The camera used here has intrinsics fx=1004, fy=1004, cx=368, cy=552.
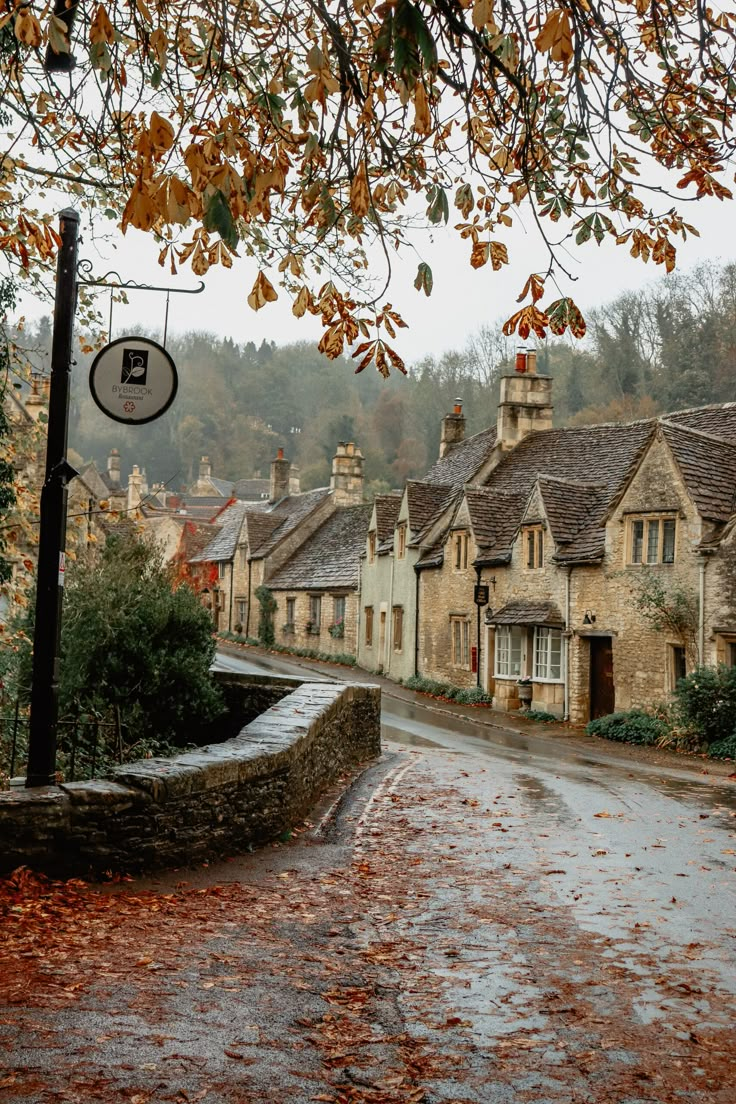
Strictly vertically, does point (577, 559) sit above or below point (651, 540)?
below

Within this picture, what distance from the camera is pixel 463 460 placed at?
4075cm

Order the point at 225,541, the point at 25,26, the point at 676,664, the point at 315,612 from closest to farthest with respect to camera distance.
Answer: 1. the point at 25,26
2. the point at 676,664
3. the point at 315,612
4. the point at 225,541

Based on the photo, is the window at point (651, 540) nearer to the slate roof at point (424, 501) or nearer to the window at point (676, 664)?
the window at point (676, 664)

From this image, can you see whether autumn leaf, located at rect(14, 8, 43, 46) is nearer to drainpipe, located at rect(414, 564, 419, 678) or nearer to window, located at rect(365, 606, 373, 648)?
drainpipe, located at rect(414, 564, 419, 678)

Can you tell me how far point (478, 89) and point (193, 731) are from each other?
12074 mm

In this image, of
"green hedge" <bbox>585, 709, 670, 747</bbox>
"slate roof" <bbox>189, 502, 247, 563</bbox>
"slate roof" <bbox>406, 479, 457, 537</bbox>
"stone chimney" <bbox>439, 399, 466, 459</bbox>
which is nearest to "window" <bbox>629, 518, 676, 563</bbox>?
"green hedge" <bbox>585, 709, 670, 747</bbox>

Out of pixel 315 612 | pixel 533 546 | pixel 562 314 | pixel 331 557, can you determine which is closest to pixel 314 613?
pixel 315 612

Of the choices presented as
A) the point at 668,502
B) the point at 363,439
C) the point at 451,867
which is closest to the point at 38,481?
the point at 668,502

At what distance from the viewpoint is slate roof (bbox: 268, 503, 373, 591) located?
44.7 meters

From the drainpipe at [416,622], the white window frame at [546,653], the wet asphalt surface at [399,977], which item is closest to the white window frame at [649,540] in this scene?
the white window frame at [546,653]

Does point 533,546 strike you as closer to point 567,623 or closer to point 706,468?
point 567,623

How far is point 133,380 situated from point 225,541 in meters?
51.7

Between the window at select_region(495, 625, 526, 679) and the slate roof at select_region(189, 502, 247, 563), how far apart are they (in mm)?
26924

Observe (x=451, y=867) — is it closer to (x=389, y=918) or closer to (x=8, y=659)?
(x=389, y=918)
